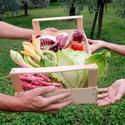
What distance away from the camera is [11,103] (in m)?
2.58

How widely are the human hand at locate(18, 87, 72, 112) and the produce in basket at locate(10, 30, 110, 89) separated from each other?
0.12 meters

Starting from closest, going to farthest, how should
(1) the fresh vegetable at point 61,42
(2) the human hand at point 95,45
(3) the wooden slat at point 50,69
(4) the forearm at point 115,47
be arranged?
(3) the wooden slat at point 50,69, (1) the fresh vegetable at point 61,42, (2) the human hand at point 95,45, (4) the forearm at point 115,47

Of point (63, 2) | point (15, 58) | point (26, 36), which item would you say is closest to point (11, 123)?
point (26, 36)

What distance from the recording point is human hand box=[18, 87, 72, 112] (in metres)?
2.55

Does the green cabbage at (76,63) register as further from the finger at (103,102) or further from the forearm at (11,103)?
the forearm at (11,103)

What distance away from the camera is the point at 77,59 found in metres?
2.81

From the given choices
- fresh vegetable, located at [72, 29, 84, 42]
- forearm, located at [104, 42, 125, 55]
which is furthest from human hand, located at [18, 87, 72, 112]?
forearm, located at [104, 42, 125, 55]

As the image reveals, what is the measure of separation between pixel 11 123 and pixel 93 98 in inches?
178

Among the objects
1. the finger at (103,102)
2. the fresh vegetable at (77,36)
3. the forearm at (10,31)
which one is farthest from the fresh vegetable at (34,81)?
the forearm at (10,31)

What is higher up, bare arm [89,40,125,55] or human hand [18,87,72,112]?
human hand [18,87,72,112]

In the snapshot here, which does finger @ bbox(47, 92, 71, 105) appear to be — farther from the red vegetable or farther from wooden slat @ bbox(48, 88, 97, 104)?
the red vegetable

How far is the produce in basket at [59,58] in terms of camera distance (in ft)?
8.91

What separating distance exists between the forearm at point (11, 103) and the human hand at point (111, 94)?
1.55 ft

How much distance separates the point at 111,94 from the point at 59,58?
382mm
